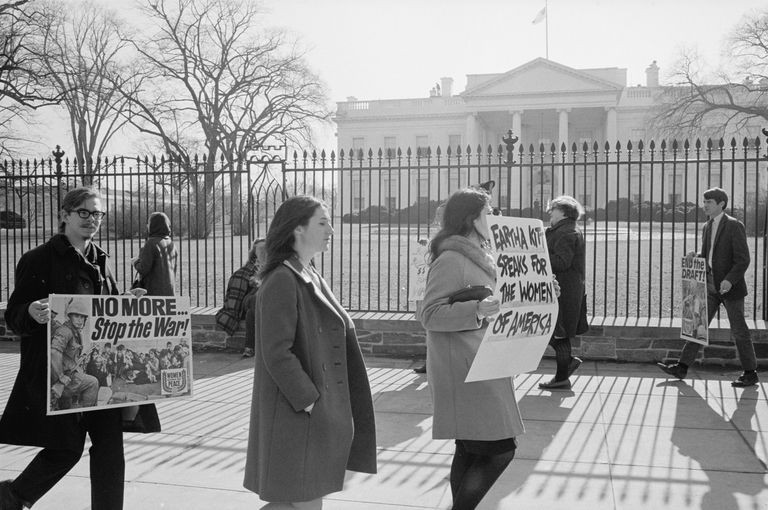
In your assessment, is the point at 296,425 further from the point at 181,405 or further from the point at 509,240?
the point at 181,405

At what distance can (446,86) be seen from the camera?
238 feet

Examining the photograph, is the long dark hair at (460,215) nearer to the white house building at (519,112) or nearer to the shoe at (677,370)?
the shoe at (677,370)

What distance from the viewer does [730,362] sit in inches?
283

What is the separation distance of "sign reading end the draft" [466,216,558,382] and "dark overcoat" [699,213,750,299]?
140 inches

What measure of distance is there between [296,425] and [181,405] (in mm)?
3741

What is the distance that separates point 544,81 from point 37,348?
189 feet

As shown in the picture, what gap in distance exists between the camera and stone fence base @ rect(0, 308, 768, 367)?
7.19 m

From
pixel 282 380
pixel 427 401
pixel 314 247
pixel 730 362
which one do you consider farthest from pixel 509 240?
pixel 730 362

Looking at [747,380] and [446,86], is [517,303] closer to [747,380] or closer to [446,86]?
[747,380]

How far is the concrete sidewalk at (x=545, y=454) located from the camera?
150 inches

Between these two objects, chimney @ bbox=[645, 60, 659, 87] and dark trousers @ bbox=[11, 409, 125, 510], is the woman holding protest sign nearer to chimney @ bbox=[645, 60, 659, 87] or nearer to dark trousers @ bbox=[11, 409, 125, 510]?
dark trousers @ bbox=[11, 409, 125, 510]

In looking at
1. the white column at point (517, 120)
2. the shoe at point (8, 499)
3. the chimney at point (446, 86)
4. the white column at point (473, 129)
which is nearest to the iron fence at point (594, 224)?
the shoe at point (8, 499)

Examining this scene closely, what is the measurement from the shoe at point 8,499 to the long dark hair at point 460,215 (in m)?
2.22

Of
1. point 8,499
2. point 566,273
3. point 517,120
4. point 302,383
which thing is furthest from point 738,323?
point 517,120
